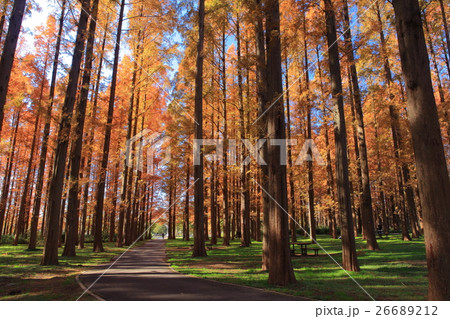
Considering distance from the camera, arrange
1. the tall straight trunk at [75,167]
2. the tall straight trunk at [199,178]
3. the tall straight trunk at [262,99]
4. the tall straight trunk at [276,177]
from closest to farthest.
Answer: the tall straight trunk at [276,177]
the tall straight trunk at [262,99]
the tall straight trunk at [75,167]
the tall straight trunk at [199,178]

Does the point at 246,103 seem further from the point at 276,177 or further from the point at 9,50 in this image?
the point at 9,50

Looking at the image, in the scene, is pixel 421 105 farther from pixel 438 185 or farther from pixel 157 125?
pixel 157 125

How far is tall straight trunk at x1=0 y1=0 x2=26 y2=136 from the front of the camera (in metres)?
7.46

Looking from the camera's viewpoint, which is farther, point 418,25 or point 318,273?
point 318,273

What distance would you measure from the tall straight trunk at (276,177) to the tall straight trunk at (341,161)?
87.6 inches

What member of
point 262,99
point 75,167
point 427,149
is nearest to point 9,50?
point 75,167

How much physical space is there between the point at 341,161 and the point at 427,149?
13.2 ft

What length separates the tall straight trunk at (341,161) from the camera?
737cm

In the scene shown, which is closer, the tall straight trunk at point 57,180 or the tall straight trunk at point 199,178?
the tall straight trunk at point 57,180

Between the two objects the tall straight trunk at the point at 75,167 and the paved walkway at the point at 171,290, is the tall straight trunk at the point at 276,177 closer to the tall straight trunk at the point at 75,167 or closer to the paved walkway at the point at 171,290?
the paved walkway at the point at 171,290

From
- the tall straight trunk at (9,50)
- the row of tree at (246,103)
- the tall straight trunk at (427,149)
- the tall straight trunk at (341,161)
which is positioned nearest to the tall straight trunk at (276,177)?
the row of tree at (246,103)

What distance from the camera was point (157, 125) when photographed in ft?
78.8

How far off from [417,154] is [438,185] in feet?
1.58

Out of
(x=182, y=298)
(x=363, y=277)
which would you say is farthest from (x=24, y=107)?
(x=363, y=277)
